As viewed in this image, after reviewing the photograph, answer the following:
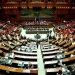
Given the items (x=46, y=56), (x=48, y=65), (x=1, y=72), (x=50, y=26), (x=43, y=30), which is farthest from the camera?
(x=50, y=26)

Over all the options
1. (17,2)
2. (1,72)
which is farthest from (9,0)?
(1,72)

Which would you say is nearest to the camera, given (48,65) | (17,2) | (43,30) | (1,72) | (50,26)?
(1,72)

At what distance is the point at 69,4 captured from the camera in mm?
17422

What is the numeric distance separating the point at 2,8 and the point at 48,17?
18.3 ft

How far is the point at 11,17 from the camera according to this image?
18.1m

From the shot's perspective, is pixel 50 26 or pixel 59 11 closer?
pixel 50 26

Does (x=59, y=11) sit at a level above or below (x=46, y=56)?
above

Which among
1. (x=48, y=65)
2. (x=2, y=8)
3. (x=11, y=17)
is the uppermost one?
(x=2, y=8)

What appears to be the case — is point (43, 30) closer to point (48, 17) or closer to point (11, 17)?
point (48, 17)

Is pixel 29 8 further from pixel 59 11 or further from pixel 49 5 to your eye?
pixel 59 11

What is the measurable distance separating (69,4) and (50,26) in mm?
→ 3864

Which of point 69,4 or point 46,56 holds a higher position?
point 69,4

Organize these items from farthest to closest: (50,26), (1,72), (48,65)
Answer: (50,26), (48,65), (1,72)

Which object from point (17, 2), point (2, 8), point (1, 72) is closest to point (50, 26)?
point (17, 2)
